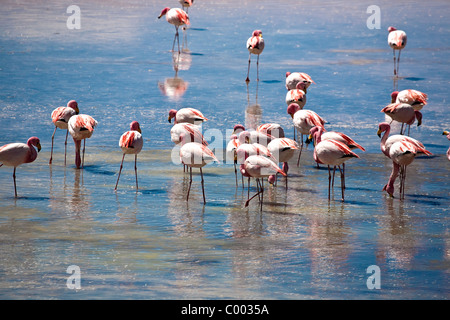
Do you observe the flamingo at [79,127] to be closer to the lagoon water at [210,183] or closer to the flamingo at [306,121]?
the lagoon water at [210,183]

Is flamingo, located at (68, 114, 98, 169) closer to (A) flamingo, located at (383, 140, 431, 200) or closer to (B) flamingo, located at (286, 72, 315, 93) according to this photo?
(A) flamingo, located at (383, 140, 431, 200)

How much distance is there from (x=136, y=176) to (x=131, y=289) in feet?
10.9

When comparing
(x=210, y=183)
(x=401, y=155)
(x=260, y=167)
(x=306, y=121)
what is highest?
(x=306, y=121)

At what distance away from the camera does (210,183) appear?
950 cm

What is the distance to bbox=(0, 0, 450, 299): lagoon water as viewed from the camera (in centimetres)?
630

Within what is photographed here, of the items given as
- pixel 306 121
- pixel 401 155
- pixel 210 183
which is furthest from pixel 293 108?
pixel 401 155

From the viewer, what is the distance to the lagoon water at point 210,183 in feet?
20.7

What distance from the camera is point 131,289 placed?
5926 millimetres

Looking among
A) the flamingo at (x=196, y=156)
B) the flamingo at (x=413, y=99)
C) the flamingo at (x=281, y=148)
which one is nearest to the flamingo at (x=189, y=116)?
the flamingo at (x=281, y=148)

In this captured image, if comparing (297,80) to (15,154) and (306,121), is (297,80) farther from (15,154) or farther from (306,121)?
(15,154)

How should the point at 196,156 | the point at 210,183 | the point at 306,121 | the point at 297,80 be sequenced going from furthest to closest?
1. the point at 297,80
2. the point at 306,121
3. the point at 210,183
4. the point at 196,156

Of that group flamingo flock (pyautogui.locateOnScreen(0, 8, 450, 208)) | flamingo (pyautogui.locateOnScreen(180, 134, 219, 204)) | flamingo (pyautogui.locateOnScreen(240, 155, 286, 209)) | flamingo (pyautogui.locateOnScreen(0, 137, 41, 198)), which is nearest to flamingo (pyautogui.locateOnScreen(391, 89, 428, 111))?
flamingo flock (pyautogui.locateOnScreen(0, 8, 450, 208))

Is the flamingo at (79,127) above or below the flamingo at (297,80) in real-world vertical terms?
below

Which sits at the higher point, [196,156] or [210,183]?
[196,156]
